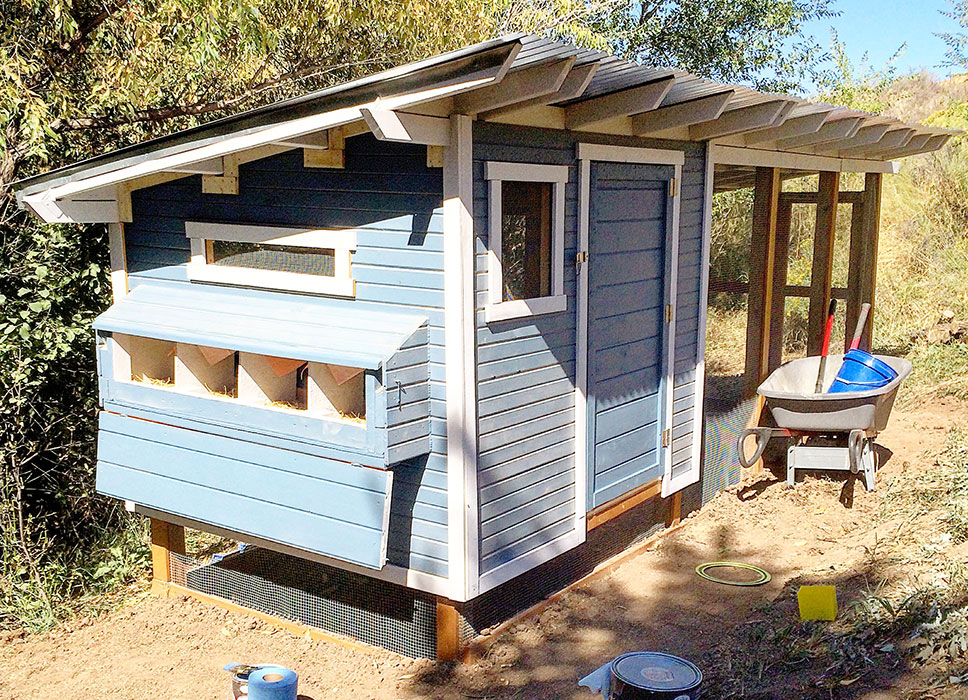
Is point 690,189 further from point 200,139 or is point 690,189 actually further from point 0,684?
point 0,684

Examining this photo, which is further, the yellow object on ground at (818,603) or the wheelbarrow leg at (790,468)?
the wheelbarrow leg at (790,468)

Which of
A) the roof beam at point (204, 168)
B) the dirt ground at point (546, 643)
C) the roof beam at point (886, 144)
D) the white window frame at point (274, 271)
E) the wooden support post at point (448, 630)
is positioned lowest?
the dirt ground at point (546, 643)

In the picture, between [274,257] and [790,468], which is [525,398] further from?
[790,468]

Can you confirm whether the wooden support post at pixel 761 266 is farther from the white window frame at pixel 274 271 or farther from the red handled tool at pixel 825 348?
the white window frame at pixel 274 271

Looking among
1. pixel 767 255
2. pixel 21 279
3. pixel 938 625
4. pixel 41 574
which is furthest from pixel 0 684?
pixel 767 255

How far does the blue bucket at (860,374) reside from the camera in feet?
22.0

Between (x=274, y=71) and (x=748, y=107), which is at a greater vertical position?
(x=274, y=71)

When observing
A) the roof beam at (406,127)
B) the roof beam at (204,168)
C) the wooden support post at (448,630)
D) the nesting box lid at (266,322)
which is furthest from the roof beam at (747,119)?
the wooden support post at (448,630)

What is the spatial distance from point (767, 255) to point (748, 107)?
1922mm

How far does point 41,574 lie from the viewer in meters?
5.64

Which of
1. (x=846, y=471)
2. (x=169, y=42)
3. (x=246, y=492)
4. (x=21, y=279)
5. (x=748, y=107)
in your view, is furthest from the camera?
(x=169, y=42)

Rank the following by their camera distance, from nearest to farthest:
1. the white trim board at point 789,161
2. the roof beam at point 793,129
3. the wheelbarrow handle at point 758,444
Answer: the roof beam at point 793,129 < the white trim board at point 789,161 < the wheelbarrow handle at point 758,444

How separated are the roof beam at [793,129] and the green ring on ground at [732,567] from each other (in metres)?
2.73

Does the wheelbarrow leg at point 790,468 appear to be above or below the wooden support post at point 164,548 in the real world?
above
